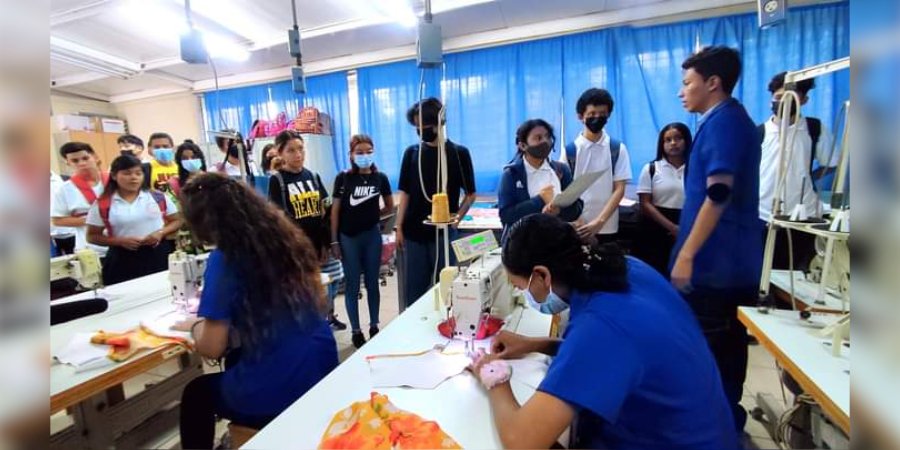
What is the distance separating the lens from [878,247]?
0.33m

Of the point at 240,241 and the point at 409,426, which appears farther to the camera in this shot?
the point at 240,241

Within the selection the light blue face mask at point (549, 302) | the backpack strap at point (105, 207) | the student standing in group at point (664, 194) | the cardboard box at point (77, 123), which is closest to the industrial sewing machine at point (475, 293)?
the light blue face mask at point (549, 302)

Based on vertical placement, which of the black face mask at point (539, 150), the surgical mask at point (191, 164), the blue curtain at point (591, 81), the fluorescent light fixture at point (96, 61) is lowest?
the black face mask at point (539, 150)

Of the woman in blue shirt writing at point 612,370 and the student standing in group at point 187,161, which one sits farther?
the student standing in group at point 187,161

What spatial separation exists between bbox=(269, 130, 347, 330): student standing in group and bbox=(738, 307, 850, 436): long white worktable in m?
2.04

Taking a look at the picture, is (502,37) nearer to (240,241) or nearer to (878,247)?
(240,241)

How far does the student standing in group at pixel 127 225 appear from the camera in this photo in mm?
2127

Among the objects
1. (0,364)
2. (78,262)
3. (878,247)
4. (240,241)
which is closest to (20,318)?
(0,364)

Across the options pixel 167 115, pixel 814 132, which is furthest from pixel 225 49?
pixel 814 132

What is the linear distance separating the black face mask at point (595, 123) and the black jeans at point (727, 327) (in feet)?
3.69

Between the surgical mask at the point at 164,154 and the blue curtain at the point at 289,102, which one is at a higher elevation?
the blue curtain at the point at 289,102

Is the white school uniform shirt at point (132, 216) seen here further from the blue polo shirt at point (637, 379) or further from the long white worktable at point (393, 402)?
the blue polo shirt at point (637, 379)

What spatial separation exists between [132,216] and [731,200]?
2814 millimetres

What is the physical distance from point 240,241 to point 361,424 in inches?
25.7
